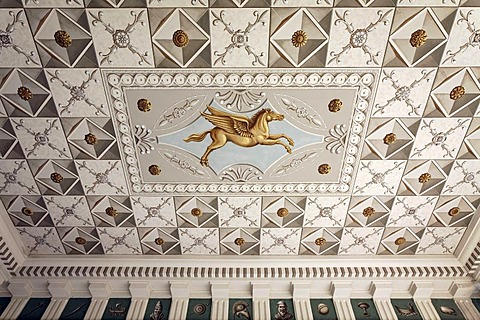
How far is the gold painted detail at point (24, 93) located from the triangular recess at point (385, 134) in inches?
129


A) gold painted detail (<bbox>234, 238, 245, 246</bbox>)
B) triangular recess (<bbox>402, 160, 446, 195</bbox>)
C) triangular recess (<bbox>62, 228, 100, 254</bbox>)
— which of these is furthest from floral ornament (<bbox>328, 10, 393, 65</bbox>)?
triangular recess (<bbox>62, 228, 100, 254</bbox>)

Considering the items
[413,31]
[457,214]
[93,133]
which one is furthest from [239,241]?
[413,31]

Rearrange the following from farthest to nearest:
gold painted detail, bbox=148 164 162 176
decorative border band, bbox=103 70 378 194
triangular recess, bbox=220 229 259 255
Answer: triangular recess, bbox=220 229 259 255, gold painted detail, bbox=148 164 162 176, decorative border band, bbox=103 70 378 194

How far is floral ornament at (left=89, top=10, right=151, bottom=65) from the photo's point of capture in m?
2.94

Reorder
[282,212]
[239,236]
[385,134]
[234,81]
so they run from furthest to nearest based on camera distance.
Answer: [239,236], [282,212], [385,134], [234,81]

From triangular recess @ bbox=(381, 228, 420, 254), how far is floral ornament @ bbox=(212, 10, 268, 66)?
2714 millimetres

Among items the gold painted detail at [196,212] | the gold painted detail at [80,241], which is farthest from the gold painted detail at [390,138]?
the gold painted detail at [80,241]

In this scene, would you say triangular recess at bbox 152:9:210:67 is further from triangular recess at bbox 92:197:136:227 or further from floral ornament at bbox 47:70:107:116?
triangular recess at bbox 92:197:136:227

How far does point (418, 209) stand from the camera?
418cm

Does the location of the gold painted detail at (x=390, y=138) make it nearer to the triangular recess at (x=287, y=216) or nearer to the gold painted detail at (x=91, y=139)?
the triangular recess at (x=287, y=216)

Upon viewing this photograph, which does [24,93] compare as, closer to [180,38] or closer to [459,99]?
[180,38]

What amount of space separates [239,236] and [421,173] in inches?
85.5

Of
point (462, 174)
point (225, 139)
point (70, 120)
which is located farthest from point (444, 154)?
point (70, 120)

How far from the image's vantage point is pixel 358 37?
3.04 m
